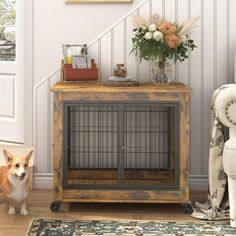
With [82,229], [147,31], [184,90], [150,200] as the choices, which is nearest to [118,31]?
[147,31]

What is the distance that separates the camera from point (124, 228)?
341 centimetres

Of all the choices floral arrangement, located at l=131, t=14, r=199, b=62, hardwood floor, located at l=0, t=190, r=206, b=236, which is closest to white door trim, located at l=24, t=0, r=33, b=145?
hardwood floor, located at l=0, t=190, r=206, b=236

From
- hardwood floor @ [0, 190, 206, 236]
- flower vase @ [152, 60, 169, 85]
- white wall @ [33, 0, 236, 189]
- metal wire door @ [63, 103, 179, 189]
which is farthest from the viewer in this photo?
white wall @ [33, 0, 236, 189]

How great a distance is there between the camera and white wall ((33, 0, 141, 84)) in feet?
13.9

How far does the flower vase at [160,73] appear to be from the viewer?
155 inches

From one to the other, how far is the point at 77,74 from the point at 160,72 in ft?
1.88

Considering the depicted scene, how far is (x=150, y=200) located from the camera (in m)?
3.78

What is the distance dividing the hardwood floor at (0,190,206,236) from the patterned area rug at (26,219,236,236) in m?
0.11

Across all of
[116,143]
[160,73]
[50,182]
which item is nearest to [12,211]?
[50,182]

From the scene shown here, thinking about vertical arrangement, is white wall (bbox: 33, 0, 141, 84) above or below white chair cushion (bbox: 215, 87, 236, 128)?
above

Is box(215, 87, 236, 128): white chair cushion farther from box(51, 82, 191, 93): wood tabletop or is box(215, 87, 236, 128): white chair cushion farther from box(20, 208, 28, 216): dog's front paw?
box(20, 208, 28, 216): dog's front paw

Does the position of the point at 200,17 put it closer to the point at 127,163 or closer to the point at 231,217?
the point at 127,163

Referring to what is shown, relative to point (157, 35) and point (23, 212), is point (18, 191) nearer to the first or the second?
point (23, 212)

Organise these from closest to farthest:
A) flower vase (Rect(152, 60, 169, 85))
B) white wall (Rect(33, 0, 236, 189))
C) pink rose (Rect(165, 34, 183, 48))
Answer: pink rose (Rect(165, 34, 183, 48)), flower vase (Rect(152, 60, 169, 85)), white wall (Rect(33, 0, 236, 189))
